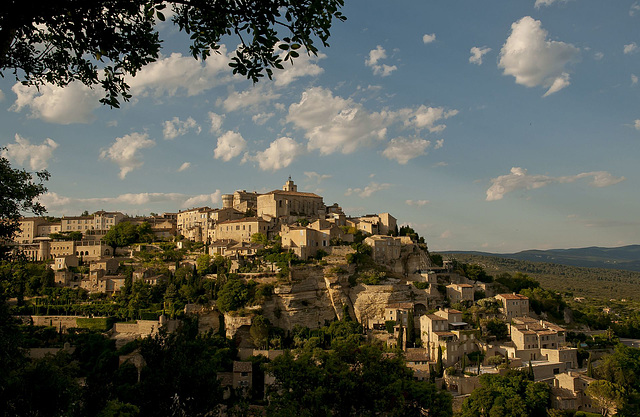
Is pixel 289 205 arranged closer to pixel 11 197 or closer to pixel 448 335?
pixel 448 335

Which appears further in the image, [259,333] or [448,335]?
[259,333]

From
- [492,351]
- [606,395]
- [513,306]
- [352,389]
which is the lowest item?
[606,395]

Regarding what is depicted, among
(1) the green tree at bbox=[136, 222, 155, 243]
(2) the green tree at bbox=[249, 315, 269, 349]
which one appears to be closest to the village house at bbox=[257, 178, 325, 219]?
(1) the green tree at bbox=[136, 222, 155, 243]

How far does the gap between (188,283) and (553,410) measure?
3011cm

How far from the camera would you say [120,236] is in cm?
5616

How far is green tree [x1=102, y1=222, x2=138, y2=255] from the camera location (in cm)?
5568

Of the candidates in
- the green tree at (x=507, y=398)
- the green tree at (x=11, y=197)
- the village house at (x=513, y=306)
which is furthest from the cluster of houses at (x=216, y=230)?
the green tree at (x=11, y=197)

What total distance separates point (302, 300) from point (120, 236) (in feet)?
89.1

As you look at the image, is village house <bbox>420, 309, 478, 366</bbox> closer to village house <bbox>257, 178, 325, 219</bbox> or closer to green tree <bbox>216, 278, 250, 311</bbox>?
green tree <bbox>216, 278, 250, 311</bbox>

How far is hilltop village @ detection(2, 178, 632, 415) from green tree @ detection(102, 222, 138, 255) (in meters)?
0.14

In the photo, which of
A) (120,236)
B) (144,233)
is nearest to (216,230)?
(144,233)

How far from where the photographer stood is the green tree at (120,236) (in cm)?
5568

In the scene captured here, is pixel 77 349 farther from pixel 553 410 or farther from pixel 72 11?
pixel 72 11

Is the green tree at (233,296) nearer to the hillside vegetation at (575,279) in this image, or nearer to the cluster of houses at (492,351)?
the cluster of houses at (492,351)
